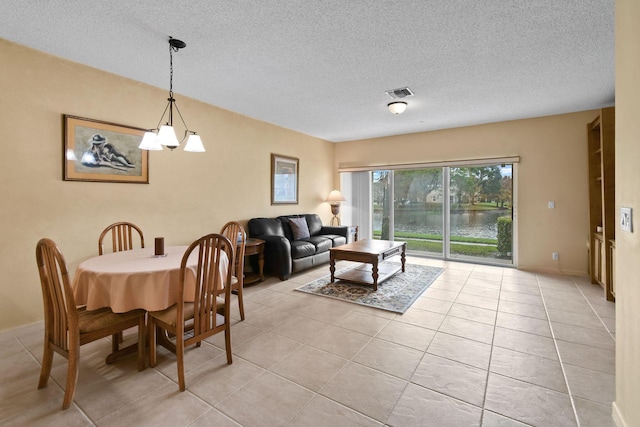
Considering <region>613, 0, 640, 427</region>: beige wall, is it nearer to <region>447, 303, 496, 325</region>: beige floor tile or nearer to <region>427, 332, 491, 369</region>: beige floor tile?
<region>427, 332, 491, 369</region>: beige floor tile

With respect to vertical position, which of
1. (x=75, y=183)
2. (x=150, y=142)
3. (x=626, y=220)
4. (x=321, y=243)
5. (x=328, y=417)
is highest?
(x=150, y=142)

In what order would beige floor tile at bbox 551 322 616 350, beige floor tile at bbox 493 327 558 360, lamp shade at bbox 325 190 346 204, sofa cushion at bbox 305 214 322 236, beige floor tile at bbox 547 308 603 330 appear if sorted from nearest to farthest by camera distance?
1. beige floor tile at bbox 493 327 558 360
2. beige floor tile at bbox 551 322 616 350
3. beige floor tile at bbox 547 308 603 330
4. sofa cushion at bbox 305 214 322 236
5. lamp shade at bbox 325 190 346 204

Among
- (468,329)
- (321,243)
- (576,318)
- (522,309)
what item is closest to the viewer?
(468,329)

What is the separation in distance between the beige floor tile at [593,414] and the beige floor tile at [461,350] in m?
0.51

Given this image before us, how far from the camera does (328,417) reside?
1.63 metres

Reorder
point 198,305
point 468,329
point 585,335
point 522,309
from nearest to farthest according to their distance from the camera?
point 198,305
point 585,335
point 468,329
point 522,309

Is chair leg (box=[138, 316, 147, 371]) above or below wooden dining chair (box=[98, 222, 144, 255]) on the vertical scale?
below

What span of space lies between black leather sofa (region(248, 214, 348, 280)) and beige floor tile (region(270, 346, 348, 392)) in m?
2.01

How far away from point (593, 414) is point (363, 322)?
1636 mm

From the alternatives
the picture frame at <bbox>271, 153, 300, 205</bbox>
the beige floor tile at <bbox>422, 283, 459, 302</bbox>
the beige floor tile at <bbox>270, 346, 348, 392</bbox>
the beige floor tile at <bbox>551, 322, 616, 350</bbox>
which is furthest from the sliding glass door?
the beige floor tile at <bbox>270, 346, 348, 392</bbox>

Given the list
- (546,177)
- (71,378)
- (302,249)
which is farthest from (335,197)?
(71,378)

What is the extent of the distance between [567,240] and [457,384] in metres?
4.06

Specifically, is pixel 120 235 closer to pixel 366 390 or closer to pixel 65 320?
pixel 65 320

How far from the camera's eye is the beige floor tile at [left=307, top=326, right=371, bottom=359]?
2320 mm
